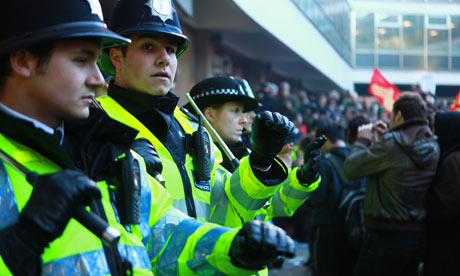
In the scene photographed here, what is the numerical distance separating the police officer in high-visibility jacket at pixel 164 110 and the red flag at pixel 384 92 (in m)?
6.68

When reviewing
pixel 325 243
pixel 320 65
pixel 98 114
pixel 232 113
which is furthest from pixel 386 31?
pixel 98 114

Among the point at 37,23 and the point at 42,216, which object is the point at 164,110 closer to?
the point at 37,23

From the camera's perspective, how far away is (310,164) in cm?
341

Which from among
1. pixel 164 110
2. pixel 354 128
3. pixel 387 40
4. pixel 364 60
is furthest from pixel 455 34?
pixel 164 110

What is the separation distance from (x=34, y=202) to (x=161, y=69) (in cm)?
132

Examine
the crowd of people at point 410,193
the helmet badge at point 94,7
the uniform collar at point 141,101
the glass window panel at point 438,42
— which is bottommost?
the crowd of people at point 410,193

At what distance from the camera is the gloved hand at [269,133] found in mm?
2375

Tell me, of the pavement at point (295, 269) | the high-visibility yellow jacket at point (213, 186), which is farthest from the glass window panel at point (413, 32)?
the high-visibility yellow jacket at point (213, 186)

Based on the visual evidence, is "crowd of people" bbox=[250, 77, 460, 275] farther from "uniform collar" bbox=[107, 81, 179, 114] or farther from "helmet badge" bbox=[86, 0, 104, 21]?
"helmet badge" bbox=[86, 0, 104, 21]

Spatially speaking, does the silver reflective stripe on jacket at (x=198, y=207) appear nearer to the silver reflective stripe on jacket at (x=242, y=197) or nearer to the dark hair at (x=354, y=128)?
the silver reflective stripe on jacket at (x=242, y=197)

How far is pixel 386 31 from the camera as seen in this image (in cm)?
3300

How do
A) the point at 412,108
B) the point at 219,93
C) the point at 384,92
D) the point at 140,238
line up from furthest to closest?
the point at 384,92 < the point at 412,108 < the point at 219,93 < the point at 140,238

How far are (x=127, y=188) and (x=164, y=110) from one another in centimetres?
92

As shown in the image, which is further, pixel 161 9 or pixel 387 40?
pixel 387 40
